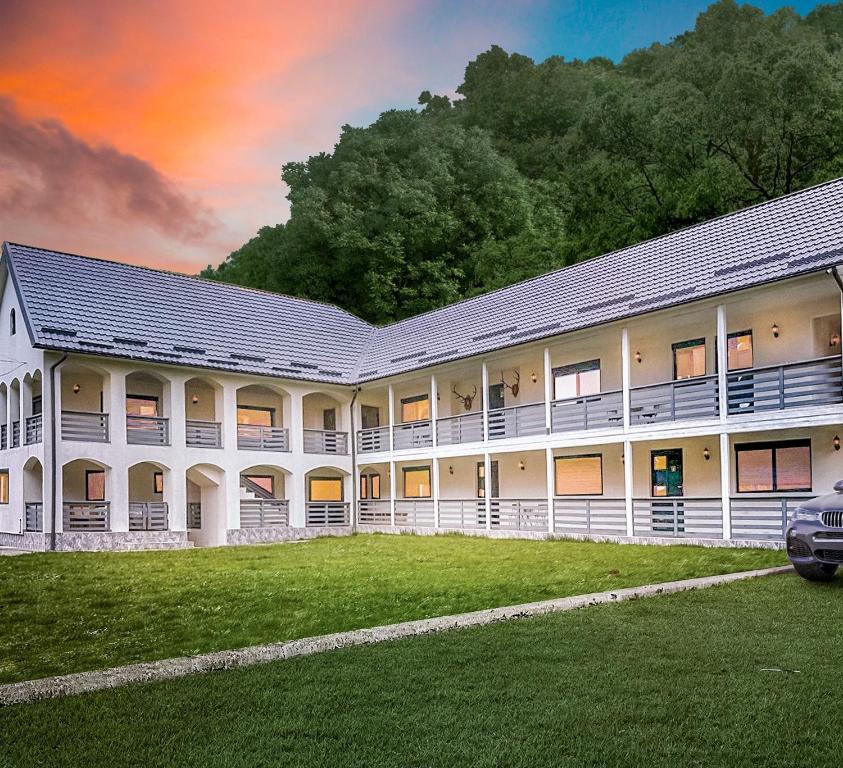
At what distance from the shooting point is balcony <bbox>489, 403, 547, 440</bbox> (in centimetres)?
2486

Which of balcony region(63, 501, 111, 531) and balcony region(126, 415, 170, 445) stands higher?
balcony region(126, 415, 170, 445)

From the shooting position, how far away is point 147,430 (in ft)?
86.3

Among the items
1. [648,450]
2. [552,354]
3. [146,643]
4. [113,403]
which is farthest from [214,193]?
[146,643]

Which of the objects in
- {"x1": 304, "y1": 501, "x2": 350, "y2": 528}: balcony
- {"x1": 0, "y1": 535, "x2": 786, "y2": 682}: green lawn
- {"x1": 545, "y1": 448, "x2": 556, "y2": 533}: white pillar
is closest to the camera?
{"x1": 0, "y1": 535, "x2": 786, "y2": 682}: green lawn

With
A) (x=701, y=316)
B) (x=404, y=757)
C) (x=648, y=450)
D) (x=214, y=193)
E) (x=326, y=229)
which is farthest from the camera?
(x=326, y=229)

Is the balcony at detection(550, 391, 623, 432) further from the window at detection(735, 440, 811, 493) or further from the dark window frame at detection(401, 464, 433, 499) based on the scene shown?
the dark window frame at detection(401, 464, 433, 499)

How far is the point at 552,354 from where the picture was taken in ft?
85.2

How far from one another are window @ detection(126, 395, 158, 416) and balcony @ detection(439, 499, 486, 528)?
9.60 meters

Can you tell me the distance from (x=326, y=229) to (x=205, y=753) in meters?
40.8

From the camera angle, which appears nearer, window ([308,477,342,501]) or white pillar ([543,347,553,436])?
white pillar ([543,347,553,436])

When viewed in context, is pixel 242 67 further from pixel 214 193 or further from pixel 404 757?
pixel 404 757

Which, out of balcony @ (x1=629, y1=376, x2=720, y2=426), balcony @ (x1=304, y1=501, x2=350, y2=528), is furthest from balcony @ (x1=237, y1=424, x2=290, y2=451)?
balcony @ (x1=629, y1=376, x2=720, y2=426)

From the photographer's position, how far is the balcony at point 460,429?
26.8m

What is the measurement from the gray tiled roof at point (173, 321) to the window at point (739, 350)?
13.7 meters
